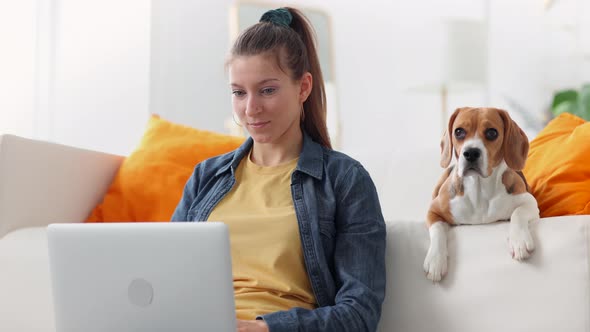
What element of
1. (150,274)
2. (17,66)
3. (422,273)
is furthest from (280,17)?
(17,66)

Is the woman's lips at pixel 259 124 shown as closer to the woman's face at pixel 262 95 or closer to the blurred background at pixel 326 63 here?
the woman's face at pixel 262 95

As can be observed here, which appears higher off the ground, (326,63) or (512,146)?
(326,63)

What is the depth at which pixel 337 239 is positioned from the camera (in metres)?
1.50

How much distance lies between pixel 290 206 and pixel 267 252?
111 mm

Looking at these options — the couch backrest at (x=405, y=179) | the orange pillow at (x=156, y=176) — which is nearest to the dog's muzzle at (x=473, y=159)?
the couch backrest at (x=405, y=179)

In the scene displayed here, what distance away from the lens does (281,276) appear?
1457mm

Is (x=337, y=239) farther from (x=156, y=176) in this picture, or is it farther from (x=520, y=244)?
(x=156, y=176)

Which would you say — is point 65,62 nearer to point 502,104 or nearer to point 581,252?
point 502,104

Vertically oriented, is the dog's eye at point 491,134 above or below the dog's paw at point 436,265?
above

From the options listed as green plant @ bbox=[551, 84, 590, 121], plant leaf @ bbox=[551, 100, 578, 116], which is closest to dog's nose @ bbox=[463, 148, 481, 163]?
green plant @ bbox=[551, 84, 590, 121]

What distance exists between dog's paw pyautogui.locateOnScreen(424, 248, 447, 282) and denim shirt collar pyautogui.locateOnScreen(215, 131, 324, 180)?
281 mm

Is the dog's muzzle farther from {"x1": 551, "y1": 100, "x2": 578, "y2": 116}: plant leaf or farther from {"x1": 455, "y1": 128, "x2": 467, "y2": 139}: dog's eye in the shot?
{"x1": 551, "y1": 100, "x2": 578, "y2": 116}: plant leaf

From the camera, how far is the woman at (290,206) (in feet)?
4.70

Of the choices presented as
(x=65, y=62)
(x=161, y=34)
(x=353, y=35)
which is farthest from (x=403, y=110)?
(x=65, y=62)
